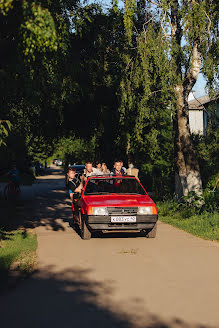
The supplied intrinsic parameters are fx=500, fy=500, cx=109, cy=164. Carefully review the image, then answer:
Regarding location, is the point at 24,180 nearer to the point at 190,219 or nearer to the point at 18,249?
the point at 190,219

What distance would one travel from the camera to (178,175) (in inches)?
695

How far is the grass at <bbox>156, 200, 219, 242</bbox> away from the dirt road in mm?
917

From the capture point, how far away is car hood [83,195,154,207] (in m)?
11.0

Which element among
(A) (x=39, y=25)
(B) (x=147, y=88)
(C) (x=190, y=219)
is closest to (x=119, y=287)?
(A) (x=39, y=25)

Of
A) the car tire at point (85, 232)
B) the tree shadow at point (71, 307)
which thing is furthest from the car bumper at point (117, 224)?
the tree shadow at point (71, 307)

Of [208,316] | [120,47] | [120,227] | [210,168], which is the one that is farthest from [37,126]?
[208,316]

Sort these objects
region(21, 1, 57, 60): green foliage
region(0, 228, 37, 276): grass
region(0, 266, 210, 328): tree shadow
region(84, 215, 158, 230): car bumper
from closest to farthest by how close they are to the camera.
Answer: region(0, 266, 210, 328): tree shadow < region(21, 1, 57, 60): green foliage < region(0, 228, 37, 276): grass < region(84, 215, 158, 230): car bumper

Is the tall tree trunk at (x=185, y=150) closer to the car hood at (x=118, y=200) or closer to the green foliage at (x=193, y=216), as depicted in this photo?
the green foliage at (x=193, y=216)

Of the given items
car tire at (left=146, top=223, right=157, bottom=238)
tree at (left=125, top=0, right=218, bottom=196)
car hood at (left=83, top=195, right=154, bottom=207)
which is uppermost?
tree at (left=125, top=0, right=218, bottom=196)

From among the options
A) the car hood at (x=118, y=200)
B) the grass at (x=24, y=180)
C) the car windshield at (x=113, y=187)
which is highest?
the car windshield at (x=113, y=187)

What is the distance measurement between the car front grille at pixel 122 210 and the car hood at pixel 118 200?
7 centimetres

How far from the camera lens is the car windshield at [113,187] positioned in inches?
474

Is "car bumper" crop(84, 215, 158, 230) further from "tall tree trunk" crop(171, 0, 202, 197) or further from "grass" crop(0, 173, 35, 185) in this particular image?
"grass" crop(0, 173, 35, 185)

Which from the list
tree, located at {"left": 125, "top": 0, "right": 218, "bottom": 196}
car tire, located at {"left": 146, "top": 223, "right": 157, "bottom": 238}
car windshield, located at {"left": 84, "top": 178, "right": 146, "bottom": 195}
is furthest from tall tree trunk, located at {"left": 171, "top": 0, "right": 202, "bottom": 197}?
car tire, located at {"left": 146, "top": 223, "right": 157, "bottom": 238}
